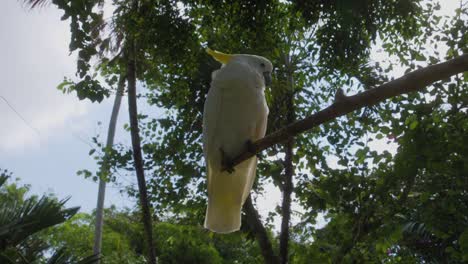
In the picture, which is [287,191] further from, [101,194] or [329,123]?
[101,194]

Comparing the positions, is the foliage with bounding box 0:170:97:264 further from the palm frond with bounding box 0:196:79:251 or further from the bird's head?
the bird's head

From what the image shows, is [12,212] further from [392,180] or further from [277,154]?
[392,180]

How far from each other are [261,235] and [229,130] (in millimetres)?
1399

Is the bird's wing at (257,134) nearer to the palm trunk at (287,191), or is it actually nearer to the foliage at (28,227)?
the palm trunk at (287,191)

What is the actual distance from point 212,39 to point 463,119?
7.29 ft

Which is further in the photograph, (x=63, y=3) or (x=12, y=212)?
(x=12, y=212)

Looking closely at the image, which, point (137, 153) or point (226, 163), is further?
point (137, 153)

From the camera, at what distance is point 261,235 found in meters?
3.79

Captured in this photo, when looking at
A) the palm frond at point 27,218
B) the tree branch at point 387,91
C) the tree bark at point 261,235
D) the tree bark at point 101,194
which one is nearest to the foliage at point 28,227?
the palm frond at point 27,218

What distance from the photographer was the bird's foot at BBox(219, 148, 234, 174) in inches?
103

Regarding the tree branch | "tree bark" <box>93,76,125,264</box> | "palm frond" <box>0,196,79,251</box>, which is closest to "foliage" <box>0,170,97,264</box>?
"palm frond" <box>0,196,79,251</box>

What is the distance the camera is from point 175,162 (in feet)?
14.4

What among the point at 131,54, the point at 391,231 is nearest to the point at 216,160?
the point at 391,231

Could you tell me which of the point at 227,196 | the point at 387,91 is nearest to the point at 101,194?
the point at 227,196
